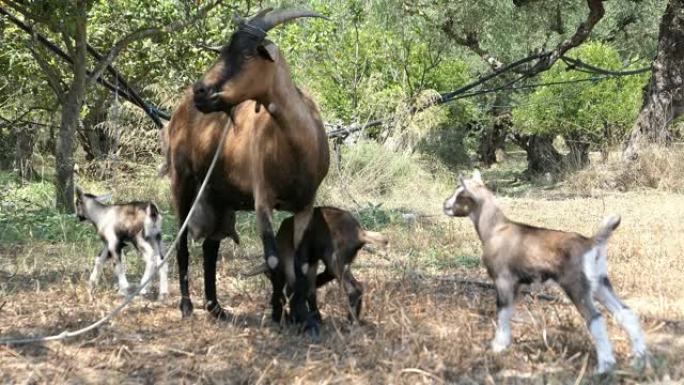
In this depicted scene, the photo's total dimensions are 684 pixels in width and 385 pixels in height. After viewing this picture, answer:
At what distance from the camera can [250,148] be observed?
5.11 meters

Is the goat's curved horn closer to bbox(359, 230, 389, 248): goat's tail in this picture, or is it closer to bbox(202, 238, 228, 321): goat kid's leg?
bbox(359, 230, 389, 248): goat's tail

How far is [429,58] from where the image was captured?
23531mm

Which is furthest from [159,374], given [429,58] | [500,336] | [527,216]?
[429,58]

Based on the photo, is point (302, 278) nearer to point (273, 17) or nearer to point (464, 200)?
point (464, 200)

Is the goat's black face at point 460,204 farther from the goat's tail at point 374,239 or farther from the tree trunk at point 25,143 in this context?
the tree trunk at point 25,143

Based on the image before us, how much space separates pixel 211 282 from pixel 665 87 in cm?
1132

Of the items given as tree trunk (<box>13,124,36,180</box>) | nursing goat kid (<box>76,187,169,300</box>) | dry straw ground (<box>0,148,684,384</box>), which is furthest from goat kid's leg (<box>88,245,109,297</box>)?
tree trunk (<box>13,124,36,180</box>)

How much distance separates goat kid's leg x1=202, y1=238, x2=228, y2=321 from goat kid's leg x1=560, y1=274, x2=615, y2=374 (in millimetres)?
2466

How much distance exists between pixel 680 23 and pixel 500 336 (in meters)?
11.6

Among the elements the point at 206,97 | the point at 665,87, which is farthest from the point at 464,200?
the point at 665,87

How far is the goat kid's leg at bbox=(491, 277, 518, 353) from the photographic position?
4.54 meters

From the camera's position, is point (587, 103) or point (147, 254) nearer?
point (147, 254)

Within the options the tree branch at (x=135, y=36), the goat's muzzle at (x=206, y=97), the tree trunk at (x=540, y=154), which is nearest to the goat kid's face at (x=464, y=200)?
the goat's muzzle at (x=206, y=97)

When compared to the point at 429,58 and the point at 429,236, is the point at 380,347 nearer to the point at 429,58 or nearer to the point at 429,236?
the point at 429,236
